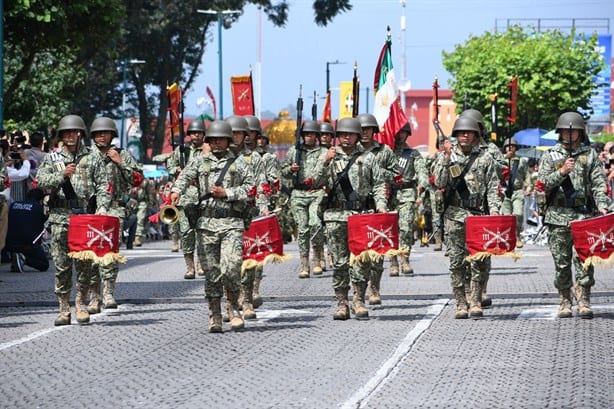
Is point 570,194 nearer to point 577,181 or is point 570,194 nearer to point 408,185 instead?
point 577,181

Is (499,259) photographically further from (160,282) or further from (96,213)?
(96,213)

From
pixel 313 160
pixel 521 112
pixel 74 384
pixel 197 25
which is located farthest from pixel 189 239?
pixel 521 112

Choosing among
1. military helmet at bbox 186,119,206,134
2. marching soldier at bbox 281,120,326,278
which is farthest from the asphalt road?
military helmet at bbox 186,119,206,134

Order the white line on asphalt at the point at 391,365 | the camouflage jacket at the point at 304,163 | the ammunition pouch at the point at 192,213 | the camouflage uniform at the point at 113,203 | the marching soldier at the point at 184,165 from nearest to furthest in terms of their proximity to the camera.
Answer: the white line on asphalt at the point at 391,365, the ammunition pouch at the point at 192,213, the camouflage uniform at the point at 113,203, the marching soldier at the point at 184,165, the camouflage jacket at the point at 304,163

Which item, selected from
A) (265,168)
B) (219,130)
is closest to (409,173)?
(265,168)

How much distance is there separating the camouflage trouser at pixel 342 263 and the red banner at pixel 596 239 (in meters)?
2.10

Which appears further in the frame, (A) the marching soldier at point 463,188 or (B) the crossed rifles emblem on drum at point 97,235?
(A) the marching soldier at point 463,188

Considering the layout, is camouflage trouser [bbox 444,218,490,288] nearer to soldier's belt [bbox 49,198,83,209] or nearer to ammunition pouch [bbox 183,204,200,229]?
ammunition pouch [bbox 183,204,200,229]

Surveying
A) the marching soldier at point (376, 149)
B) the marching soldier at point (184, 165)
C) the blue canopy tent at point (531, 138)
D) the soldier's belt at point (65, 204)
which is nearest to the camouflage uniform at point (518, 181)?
the marching soldier at point (184, 165)

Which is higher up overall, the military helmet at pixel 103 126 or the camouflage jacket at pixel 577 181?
the military helmet at pixel 103 126

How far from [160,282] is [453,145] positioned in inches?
257

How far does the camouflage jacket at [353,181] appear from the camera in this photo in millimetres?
15078

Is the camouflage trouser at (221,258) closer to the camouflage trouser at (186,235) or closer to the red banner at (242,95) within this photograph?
the camouflage trouser at (186,235)

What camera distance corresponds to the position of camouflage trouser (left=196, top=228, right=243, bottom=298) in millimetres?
13992
